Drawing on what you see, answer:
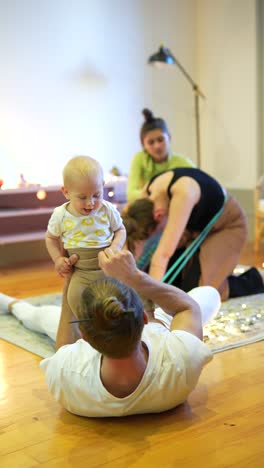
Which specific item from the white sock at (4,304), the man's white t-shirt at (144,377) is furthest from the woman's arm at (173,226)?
the man's white t-shirt at (144,377)

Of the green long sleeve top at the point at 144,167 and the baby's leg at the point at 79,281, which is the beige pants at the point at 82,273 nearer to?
the baby's leg at the point at 79,281

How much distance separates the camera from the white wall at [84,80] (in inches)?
174

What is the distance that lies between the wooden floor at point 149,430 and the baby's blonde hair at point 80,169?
2.14ft

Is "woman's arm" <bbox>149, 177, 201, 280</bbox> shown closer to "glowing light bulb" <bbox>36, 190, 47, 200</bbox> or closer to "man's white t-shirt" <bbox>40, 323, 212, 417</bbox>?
"man's white t-shirt" <bbox>40, 323, 212, 417</bbox>

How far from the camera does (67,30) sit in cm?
460

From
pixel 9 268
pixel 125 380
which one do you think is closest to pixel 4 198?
pixel 9 268

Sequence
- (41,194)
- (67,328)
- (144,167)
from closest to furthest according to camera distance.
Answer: (67,328) < (144,167) < (41,194)

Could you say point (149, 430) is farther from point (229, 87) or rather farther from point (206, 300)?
point (229, 87)

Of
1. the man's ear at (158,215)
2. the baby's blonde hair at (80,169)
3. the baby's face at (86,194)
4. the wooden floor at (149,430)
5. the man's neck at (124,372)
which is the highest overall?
the baby's blonde hair at (80,169)

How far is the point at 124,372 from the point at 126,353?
0.24 feet

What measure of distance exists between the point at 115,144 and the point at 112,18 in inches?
36.1

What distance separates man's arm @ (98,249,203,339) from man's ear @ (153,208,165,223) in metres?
1.08

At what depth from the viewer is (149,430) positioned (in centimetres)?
166

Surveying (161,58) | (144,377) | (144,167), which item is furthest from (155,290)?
(161,58)
